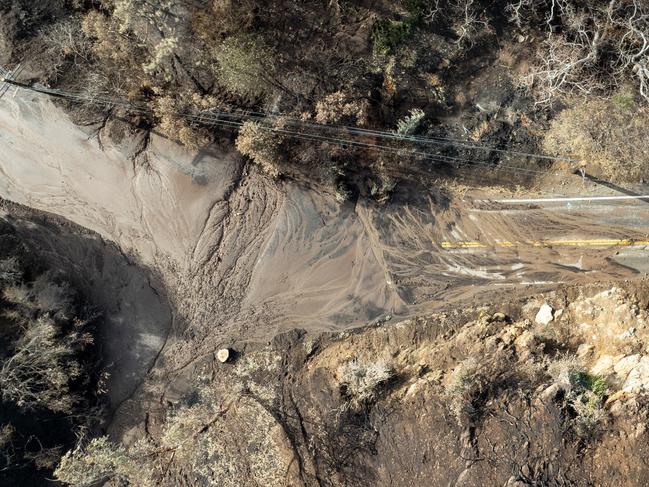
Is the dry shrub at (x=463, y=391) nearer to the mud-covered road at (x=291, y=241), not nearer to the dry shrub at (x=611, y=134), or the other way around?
the mud-covered road at (x=291, y=241)

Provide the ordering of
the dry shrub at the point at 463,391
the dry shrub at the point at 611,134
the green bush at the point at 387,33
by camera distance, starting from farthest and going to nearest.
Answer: the dry shrub at the point at 611,134
the green bush at the point at 387,33
the dry shrub at the point at 463,391

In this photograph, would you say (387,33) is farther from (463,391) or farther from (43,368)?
(43,368)

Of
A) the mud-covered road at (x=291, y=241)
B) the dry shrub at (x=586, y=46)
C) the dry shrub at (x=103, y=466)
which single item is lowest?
the dry shrub at (x=103, y=466)

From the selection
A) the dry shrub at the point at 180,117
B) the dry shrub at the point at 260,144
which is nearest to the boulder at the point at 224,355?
the dry shrub at the point at 260,144

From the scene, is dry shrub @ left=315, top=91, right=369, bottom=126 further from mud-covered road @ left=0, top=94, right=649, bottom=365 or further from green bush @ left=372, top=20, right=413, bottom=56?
mud-covered road @ left=0, top=94, right=649, bottom=365

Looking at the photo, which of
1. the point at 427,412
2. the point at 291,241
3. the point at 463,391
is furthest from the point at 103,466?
the point at 463,391

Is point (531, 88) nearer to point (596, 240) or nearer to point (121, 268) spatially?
point (596, 240)

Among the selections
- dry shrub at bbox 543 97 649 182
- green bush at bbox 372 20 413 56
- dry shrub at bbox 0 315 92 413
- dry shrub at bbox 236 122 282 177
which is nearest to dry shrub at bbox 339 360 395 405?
dry shrub at bbox 236 122 282 177
